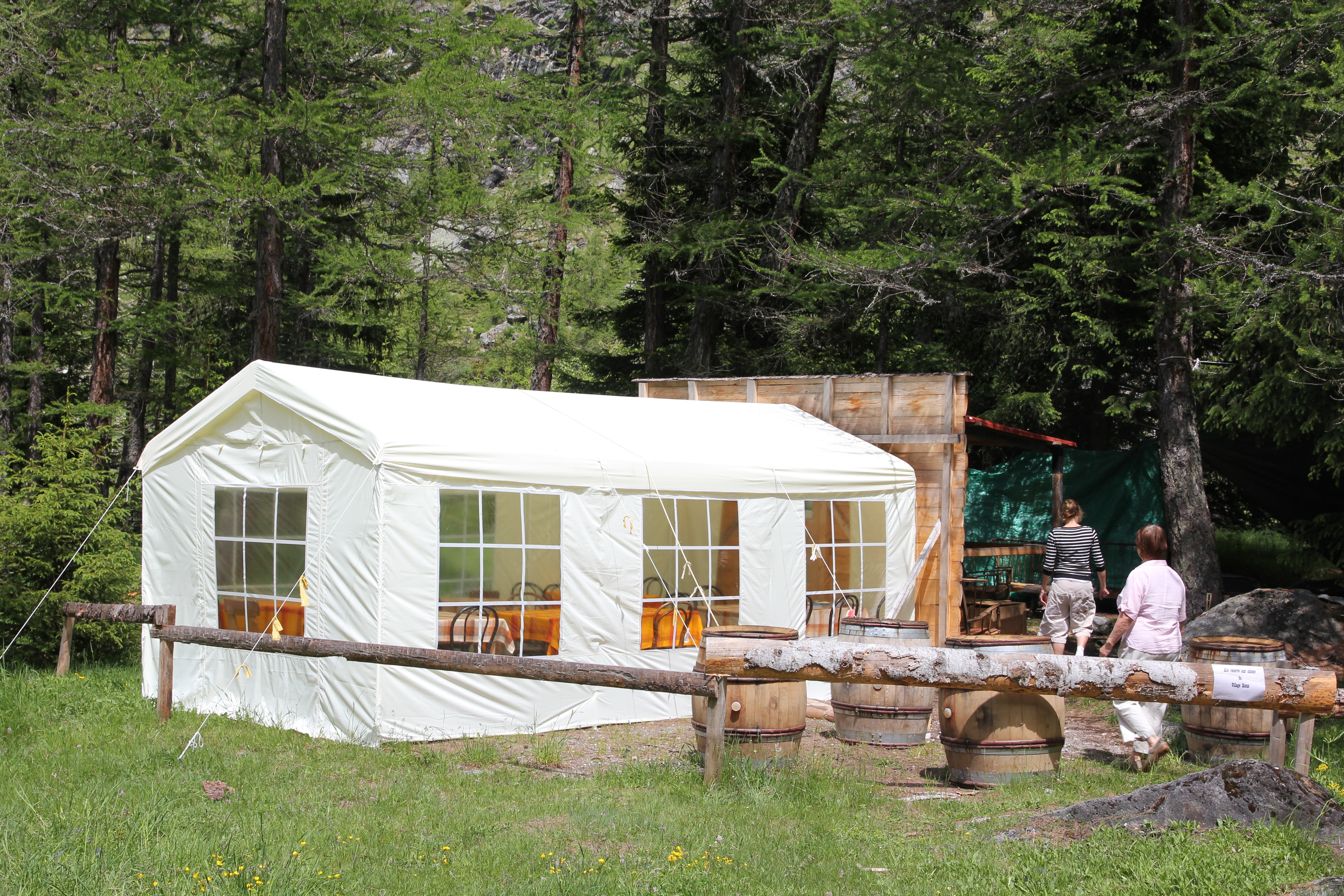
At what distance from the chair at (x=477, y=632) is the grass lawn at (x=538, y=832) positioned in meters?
1.17

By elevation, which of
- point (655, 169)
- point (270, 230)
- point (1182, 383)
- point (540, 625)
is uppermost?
point (655, 169)

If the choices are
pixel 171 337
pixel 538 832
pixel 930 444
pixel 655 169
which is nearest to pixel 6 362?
pixel 171 337

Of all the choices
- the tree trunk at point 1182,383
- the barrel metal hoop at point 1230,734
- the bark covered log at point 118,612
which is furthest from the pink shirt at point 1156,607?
the bark covered log at point 118,612

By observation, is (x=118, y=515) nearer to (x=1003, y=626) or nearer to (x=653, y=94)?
(x=1003, y=626)

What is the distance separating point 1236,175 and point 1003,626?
7395 mm

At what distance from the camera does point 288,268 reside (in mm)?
21859

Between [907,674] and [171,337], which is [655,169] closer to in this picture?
[171,337]

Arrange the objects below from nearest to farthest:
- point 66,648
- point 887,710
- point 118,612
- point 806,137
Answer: point 887,710, point 118,612, point 66,648, point 806,137

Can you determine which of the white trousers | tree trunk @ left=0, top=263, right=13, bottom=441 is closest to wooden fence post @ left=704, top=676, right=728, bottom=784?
the white trousers

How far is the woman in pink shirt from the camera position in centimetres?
686

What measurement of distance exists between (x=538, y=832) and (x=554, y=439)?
4.09 metres

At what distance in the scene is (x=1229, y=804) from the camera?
4922 mm

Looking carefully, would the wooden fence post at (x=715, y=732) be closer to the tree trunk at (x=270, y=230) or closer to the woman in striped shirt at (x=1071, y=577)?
the woman in striped shirt at (x=1071, y=577)

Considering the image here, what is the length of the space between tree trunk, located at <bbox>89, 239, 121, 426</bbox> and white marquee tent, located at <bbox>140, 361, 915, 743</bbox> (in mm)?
8275
